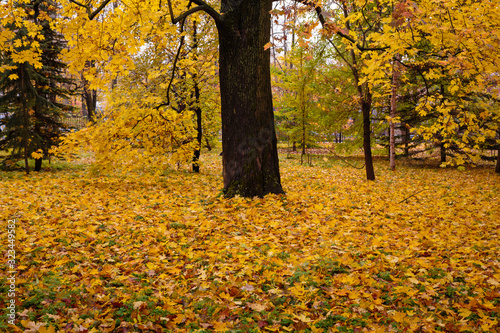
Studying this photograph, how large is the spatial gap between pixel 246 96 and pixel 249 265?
3.25 meters

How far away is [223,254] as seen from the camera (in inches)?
146

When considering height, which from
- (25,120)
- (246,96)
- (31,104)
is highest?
(31,104)

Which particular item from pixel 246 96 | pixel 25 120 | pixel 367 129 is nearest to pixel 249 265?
pixel 246 96

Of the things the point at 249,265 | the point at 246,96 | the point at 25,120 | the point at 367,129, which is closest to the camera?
the point at 249,265

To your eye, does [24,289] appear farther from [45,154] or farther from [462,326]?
[45,154]

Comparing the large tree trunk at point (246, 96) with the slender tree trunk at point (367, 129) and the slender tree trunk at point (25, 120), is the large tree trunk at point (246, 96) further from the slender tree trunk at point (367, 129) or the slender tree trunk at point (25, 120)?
the slender tree trunk at point (25, 120)

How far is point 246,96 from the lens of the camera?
5613 mm

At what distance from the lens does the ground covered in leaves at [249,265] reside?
250 centimetres

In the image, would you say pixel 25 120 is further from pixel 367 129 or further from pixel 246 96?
pixel 367 129

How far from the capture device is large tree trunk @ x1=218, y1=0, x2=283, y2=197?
561cm

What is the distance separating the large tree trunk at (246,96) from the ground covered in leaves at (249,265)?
0.57 metres

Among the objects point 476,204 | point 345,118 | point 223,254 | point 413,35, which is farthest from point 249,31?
point 345,118

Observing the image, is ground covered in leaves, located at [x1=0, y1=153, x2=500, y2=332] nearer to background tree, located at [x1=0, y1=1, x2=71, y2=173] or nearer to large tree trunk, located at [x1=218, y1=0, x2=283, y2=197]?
large tree trunk, located at [x1=218, y1=0, x2=283, y2=197]

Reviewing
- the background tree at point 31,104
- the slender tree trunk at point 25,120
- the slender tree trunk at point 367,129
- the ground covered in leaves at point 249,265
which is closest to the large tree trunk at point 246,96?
the ground covered in leaves at point 249,265
